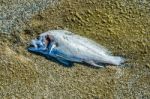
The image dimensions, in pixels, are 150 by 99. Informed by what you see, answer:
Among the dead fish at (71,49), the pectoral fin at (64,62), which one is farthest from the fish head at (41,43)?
the pectoral fin at (64,62)

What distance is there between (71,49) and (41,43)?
0.86 ft

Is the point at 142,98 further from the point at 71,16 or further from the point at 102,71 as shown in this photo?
the point at 71,16

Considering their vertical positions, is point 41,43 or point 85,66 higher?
point 41,43

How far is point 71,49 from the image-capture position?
12.9ft

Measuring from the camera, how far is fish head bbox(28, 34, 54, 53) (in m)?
3.97

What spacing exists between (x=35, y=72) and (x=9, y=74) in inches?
8.9

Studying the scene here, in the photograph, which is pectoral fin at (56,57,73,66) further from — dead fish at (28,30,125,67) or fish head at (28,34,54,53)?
fish head at (28,34,54,53)

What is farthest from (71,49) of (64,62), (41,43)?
(41,43)

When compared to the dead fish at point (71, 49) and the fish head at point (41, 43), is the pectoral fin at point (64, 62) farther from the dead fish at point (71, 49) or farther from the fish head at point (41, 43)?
the fish head at point (41, 43)

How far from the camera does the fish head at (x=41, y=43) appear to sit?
3.97m

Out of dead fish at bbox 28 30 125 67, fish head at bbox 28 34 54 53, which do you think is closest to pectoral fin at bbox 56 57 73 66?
dead fish at bbox 28 30 125 67

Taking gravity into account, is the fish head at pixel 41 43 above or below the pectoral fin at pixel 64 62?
above

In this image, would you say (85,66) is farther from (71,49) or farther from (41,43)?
(41,43)

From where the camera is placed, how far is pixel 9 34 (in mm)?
4078
